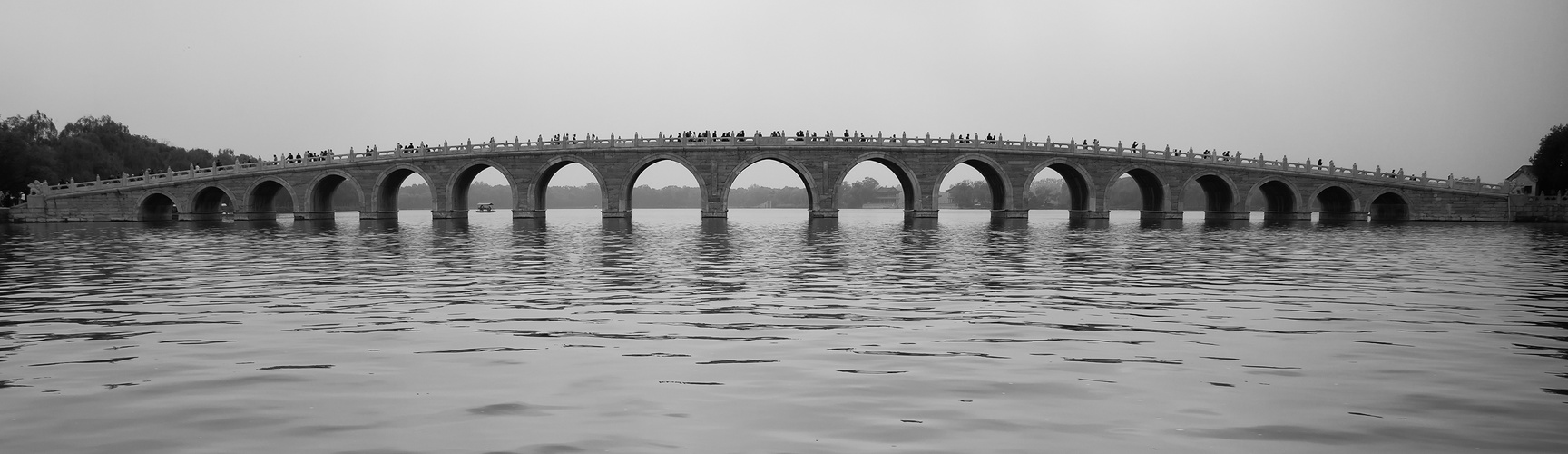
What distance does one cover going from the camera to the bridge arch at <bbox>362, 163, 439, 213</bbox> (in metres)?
51.9

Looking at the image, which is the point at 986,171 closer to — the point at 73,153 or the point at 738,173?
the point at 738,173

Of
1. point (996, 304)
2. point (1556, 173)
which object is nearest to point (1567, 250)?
point (996, 304)

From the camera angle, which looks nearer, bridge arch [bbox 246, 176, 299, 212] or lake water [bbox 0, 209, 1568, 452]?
lake water [bbox 0, 209, 1568, 452]

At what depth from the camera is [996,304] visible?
36.8 ft

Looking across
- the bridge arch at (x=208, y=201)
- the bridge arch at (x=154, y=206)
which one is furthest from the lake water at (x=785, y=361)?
the bridge arch at (x=154, y=206)

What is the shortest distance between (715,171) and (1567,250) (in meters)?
36.0

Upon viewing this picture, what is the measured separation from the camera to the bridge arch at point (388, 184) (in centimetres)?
5191

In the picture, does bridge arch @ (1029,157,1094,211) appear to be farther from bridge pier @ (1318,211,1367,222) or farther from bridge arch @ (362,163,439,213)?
bridge arch @ (362,163,439,213)

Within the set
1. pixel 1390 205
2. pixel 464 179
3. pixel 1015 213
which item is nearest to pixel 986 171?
pixel 1015 213

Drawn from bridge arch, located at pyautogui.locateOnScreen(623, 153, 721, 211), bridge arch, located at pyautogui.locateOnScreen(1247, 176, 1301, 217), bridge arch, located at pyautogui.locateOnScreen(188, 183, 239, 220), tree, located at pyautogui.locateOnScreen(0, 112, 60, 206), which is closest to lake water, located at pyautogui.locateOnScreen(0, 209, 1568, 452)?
bridge arch, located at pyautogui.locateOnScreen(623, 153, 721, 211)

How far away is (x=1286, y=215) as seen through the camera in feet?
176

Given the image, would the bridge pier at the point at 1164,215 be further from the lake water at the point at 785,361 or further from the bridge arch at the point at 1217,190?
the lake water at the point at 785,361

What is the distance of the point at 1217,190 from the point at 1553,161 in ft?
65.6

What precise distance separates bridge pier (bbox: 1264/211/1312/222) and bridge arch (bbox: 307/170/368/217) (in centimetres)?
4907
